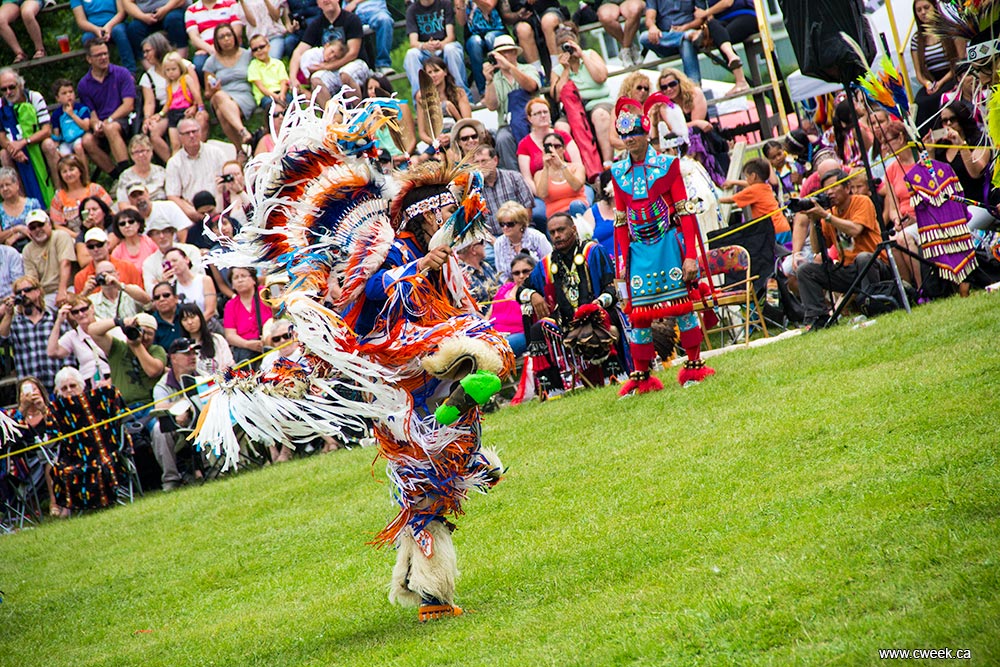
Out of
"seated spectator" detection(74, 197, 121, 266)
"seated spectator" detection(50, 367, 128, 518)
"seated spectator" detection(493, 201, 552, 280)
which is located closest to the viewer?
"seated spectator" detection(493, 201, 552, 280)

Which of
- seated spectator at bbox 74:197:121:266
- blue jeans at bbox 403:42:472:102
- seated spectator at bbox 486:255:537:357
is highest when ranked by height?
blue jeans at bbox 403:42:472:102

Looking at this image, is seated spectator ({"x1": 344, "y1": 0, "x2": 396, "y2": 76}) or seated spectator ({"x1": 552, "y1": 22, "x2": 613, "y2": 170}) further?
seated spectator ({"x1": 344, "y1": 0, "x2": 396, "y2": 76})

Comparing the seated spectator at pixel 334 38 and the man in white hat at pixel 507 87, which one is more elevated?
the seated spectator at pixel 334 38

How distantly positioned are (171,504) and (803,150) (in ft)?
25.6

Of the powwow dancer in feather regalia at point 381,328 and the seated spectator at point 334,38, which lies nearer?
the powwow dancer in feather regalia at point 381,328

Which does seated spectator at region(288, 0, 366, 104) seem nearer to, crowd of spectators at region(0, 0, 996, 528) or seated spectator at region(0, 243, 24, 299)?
crowd of spectators at region(0, 0, 996, 528)

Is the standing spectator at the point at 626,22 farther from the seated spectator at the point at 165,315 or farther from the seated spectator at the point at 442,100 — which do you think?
the seated spectator at the point at 165,315

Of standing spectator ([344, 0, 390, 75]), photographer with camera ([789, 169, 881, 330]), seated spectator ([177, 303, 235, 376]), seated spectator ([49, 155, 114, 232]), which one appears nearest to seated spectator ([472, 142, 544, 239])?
seated spectator ([177, 303, 235, 376])

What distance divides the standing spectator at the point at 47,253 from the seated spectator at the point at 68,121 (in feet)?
6.35

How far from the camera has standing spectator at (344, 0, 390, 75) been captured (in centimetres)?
1606

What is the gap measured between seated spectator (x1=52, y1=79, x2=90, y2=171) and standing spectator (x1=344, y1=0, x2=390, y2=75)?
14.4 feet

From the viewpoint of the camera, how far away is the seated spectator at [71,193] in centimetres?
1591

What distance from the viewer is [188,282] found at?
13.8m
